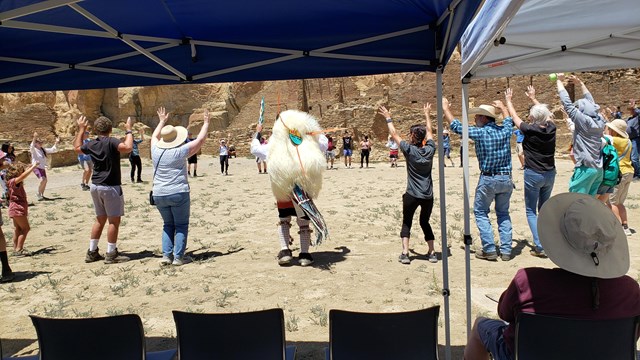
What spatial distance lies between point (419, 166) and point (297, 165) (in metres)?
1.40

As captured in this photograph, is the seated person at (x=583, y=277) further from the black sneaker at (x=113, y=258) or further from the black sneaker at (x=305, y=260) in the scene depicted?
the black sneaker at (x=113, y=258)

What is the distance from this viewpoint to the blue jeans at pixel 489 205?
5.37 meters

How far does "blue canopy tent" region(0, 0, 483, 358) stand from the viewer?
298 cm

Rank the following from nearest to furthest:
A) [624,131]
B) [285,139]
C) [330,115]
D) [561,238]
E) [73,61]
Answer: [561,238] → [73,61] → [285,139] → [624,131] → [330,115]

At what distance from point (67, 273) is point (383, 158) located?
74.6ft

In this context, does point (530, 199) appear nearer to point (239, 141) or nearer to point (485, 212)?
point (485, 212)

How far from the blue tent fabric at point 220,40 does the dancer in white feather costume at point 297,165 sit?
1205mm

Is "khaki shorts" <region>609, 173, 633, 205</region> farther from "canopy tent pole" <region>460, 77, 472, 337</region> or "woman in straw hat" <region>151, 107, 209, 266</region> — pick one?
"woman in straw hat" <region>151, 107, 209, 266</region>

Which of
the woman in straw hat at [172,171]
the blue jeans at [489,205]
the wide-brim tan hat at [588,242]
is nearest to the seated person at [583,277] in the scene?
the wide-brim tan hat at [588,242]

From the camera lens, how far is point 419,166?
5199 mm

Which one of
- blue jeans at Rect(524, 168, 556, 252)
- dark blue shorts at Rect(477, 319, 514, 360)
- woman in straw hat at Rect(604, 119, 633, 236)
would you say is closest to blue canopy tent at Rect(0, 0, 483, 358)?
dark blue shorts at Rect(477, 319, 514, 360)

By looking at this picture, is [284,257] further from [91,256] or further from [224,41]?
[224,41]

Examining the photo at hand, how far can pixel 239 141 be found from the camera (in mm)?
35281

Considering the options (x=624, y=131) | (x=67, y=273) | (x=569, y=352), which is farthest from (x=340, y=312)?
(x=624, y=131)
